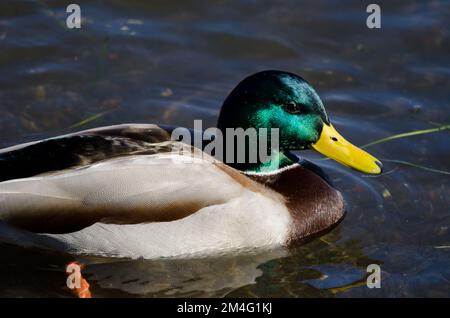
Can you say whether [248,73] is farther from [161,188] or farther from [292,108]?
[161,188]

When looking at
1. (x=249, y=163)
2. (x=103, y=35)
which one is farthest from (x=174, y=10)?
(x=249, y=163)

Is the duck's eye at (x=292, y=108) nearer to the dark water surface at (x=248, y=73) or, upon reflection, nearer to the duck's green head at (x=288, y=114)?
the duck's green head at (x=288, y=114)

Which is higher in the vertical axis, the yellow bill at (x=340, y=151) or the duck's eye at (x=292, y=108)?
the duck's eye at (x=292, y=108)

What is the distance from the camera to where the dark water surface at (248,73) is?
684 cm

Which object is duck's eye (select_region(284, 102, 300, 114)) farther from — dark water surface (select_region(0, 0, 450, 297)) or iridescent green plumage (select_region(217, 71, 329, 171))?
dark water surface (select_region(0, 0, 450, 297))

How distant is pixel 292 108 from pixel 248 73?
2708mm

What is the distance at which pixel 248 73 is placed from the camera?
31.4ft

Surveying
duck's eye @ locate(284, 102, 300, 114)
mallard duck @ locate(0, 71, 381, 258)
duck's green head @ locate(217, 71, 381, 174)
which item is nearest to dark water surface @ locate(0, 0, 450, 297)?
mallard duck @ locate(0, 71, 381, 258)

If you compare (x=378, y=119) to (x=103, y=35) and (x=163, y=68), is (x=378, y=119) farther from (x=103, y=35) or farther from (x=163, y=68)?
(x=103, y=35)

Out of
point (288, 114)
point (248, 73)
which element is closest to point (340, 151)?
point (288, 114)

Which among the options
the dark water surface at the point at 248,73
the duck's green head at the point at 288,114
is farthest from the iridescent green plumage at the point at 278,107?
the dark water surface at the point at 248,73

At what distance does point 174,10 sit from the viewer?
10.5 metres
